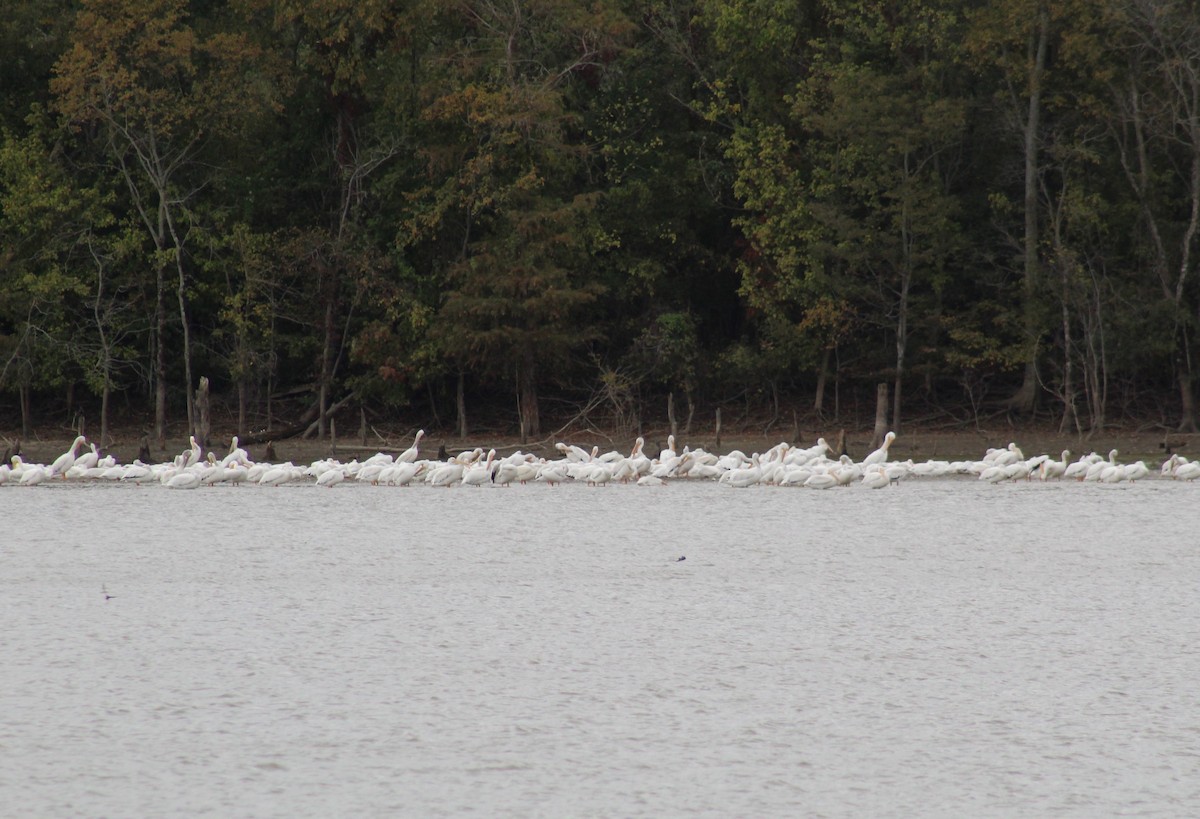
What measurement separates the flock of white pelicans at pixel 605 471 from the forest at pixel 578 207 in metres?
7.19

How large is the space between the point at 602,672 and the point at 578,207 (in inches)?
999

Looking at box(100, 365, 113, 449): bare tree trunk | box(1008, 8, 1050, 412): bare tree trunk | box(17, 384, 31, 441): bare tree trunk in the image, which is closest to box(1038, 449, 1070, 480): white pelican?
box(1008, 8, 1050, 412): bare tree trunk

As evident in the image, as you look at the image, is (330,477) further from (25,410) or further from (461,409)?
(25,410)

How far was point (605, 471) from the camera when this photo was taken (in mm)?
24609

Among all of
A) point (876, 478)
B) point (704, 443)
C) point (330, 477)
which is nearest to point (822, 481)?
point (876, 478)

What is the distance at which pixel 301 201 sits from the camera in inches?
1457

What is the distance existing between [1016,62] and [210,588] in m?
25.7

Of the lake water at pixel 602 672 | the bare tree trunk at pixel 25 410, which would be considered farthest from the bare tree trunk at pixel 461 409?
the lake water at pixel 602 672

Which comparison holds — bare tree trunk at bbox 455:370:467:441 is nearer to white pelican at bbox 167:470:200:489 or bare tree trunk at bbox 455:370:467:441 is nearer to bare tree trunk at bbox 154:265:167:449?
bare tree trunk at bbox 154:265:167:449

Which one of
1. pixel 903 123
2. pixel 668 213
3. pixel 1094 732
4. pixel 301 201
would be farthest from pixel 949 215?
pixel 1094 732

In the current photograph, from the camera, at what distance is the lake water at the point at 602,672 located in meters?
7.61

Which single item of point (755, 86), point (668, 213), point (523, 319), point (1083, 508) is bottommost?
point (1083, 508)

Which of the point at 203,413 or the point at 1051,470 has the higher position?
the point at 203,413

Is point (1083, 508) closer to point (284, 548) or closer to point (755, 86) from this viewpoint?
point (284, 548)
